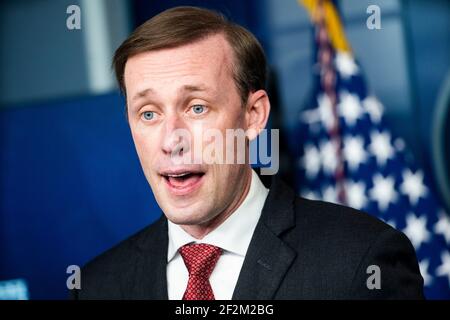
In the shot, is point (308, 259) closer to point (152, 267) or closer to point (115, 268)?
point (152, 267)

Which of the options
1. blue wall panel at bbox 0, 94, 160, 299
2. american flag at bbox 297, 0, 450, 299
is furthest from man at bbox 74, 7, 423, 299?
american flag at bbox 297, 0, 450, 299

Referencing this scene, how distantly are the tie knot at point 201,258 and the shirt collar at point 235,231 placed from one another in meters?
0.01

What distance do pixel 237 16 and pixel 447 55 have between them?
953 mm

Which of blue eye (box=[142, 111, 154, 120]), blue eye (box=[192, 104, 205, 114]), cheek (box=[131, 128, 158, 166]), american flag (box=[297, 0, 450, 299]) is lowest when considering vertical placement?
american flag (box=[297, 0, 450, 299])

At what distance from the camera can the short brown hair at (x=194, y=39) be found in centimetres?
163

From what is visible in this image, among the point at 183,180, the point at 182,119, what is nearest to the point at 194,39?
the point at 182,119

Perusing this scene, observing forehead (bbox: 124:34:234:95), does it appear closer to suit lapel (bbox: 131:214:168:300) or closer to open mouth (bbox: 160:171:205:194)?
open mouth (bbox: 160:171:205:194)

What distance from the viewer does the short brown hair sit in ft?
5.36

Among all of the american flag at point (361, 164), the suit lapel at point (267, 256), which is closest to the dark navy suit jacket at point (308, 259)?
the suit lapel at point (267, 256)

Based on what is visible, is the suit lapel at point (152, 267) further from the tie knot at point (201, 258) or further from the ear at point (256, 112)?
the ear at point (256, 112)

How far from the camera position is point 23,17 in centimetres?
371

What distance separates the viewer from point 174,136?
1.60 m
